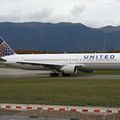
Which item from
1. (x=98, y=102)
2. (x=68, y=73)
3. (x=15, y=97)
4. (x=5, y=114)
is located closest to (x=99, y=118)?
(x=5, y=114)

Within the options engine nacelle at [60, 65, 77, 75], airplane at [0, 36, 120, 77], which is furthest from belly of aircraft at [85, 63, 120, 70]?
engine nacelle at [60, 65, 77, 75]

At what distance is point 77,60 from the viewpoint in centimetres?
5100

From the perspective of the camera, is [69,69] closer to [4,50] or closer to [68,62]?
[68,62]

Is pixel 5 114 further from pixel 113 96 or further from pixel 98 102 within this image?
pixel 113 96

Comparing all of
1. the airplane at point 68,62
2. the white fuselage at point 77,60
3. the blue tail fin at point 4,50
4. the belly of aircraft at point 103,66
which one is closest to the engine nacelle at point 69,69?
the airplane at point 68,62

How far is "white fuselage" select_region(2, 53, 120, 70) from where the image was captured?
1948 inches

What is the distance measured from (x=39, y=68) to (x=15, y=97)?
93.1 feet

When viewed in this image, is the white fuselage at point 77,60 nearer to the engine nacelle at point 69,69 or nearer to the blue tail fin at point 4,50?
the engine nacelle at point 69,69

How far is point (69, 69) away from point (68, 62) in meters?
1.57

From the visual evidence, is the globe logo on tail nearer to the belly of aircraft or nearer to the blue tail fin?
the blue tail fin

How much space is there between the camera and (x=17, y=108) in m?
18.2

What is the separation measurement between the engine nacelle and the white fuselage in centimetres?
78

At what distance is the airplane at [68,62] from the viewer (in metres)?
49.6

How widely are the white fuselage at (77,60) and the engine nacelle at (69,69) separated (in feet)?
2.57
